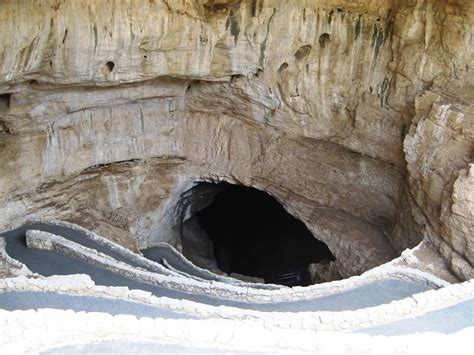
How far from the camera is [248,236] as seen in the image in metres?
20.7

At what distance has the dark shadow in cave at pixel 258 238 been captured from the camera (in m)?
18.7

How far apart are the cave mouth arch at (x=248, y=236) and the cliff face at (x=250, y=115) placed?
81.9 inches

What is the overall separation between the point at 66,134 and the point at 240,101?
521cm

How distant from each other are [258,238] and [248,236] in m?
0.43

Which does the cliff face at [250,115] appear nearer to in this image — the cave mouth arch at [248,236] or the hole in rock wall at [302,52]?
the hole in rock wall at [302,52]

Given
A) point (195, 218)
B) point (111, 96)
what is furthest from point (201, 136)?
point (195, 218)

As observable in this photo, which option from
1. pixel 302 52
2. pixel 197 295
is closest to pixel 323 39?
pixel 302 52

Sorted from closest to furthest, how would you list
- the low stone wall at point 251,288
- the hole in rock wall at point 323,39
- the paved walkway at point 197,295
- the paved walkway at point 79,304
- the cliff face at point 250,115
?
the paved walkway at point 79,304 < the paved walkway at point 197,295 < the low stone wall at point 251,288 < the cliff face at point 250,115 < the hole in rock wall at point 323,39

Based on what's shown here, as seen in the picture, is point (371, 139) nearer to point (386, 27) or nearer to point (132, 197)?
point (386, 27)

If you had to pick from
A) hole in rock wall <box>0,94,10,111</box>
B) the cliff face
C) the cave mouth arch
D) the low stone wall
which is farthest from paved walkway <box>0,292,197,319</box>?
the cave mouth arch

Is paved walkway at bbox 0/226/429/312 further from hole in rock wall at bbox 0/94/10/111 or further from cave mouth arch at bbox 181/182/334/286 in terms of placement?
cave mouth arch at bbox 181/182/334/286

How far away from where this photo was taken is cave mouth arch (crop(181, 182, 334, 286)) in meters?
18.8

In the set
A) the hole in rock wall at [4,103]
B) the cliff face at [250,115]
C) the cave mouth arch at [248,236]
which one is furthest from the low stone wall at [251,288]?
the cave mouth arch at [248,236]

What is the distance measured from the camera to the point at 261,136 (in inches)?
656
